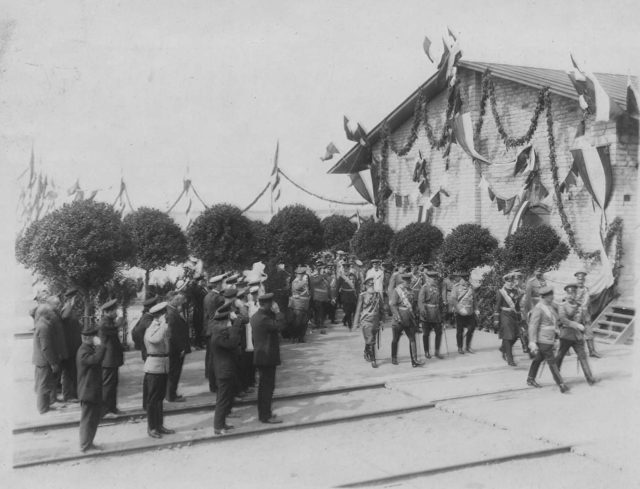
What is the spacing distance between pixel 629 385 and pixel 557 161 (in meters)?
8.24

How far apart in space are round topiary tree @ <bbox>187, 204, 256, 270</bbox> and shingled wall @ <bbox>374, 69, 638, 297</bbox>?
A: 28.0 feet

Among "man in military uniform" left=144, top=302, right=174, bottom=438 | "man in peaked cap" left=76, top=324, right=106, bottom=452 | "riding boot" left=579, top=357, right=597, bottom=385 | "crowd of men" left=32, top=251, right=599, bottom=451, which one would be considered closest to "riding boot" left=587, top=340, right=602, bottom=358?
"crowd of men" left=32, top=251, right=599, bottom=451

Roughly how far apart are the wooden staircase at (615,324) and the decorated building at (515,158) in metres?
0.54

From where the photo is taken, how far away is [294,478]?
6172mm

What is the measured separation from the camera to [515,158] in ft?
57.5

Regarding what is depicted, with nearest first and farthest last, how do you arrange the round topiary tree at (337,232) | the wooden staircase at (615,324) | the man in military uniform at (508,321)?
the man in military uniform at (508,321), the wooden staircase at (615,324), the round topiary tree at (337,232)

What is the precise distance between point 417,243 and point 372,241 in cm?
254

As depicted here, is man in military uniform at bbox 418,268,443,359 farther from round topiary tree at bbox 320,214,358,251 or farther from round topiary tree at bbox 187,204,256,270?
round topiary tree at bbox 320,214,358,251

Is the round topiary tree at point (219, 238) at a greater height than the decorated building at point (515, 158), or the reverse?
the decorated building at point (515, 158)

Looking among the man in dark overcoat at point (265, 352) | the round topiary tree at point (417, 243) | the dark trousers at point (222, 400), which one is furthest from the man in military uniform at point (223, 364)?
the round topiary tree at point (417, 243)

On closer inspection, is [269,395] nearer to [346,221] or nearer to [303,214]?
[303,214]

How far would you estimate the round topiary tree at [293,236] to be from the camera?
52.2 ft

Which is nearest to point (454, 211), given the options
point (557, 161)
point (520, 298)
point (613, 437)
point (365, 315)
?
point (557, 161)

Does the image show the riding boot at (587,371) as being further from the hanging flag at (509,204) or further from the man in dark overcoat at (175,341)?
the hanging flag at (509,204)
